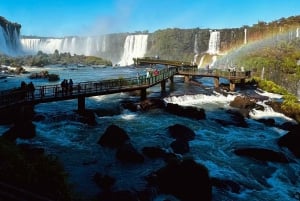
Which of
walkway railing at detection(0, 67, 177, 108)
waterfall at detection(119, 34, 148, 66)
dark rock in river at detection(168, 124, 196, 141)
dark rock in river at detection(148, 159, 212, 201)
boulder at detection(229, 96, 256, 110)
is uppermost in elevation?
waterfall at detection(119, 34, 148, 66)

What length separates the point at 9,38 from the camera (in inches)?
4776

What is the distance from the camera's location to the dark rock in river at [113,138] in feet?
72.9

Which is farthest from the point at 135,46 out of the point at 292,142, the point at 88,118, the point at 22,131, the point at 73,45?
the point at 292,142

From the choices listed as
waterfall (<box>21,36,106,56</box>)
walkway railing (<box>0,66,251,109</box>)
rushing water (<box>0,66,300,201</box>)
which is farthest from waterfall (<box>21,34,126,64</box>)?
rushing water (<box>0,66,300,201</box>)

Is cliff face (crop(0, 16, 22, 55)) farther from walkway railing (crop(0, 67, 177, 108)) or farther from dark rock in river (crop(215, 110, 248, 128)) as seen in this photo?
dark rock in river (crop(215, 110, 248, 128))

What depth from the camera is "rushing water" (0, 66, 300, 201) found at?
17.3m

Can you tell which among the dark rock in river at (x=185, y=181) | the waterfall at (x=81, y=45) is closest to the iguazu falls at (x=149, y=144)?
the dark rock in river at (x=185, y=181)

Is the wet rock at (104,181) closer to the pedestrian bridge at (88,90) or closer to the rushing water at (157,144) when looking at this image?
the rushing water at (157,144)

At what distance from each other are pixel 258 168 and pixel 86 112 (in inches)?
580

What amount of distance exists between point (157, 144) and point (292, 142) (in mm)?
8985

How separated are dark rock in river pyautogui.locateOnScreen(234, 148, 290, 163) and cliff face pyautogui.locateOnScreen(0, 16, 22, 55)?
340 ft

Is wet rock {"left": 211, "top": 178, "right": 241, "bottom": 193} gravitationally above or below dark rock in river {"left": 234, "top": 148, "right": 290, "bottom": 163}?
below

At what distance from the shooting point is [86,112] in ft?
95.1

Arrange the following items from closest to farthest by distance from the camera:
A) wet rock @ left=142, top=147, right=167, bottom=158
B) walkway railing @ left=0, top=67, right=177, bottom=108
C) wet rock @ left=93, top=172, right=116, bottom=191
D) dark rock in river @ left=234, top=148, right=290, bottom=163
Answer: wet rock @ left=93, top=172, right=116, bottom=191 < wet rock @ left=142, top=147, right=167, bottom=158 < dark rock in river @ left=234, top=148, right=290, bottom=163 < walkway railing @ left=0, top=67, right=177, bottom=108
